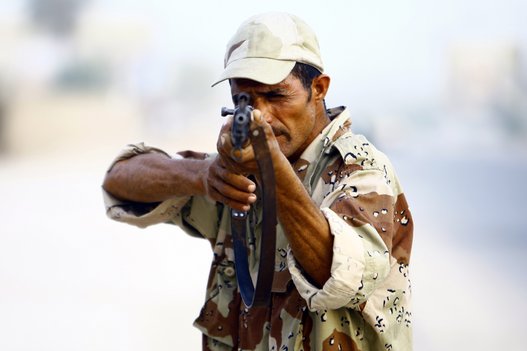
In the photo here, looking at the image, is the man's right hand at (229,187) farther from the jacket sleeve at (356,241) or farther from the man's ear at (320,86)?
the man's ear at (320,86)

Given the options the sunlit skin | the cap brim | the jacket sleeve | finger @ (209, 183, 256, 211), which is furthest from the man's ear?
finger @ (209, 183, 256, 211)

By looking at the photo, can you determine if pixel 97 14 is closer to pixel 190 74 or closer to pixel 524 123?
pixel 190 74

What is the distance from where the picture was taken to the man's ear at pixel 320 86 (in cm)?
257

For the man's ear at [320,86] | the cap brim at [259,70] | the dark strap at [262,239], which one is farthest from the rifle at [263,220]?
the man's ear at [320,86]

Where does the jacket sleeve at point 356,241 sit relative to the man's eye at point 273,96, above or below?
below

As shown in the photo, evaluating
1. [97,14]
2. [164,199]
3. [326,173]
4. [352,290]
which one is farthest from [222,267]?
[97,14]

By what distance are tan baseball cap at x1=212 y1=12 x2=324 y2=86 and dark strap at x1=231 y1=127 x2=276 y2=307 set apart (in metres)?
0.31

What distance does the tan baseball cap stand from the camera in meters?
2.44

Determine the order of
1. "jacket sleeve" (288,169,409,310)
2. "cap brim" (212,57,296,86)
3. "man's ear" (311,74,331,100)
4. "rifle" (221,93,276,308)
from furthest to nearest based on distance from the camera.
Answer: "man's ear" (311,74,331,100)
"cap brim" (212,57,296,86)
"jacket sleeve" (288,169,409,310)
"rifle" (221,93,276,308)

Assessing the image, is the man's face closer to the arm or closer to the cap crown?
the cap crown

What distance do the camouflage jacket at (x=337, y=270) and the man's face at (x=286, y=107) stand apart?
0.06 m

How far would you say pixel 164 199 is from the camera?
2.73 m

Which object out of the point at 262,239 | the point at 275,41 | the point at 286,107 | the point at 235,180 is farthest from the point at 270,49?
the point at 262,239

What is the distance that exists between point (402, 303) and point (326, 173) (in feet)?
1.21
